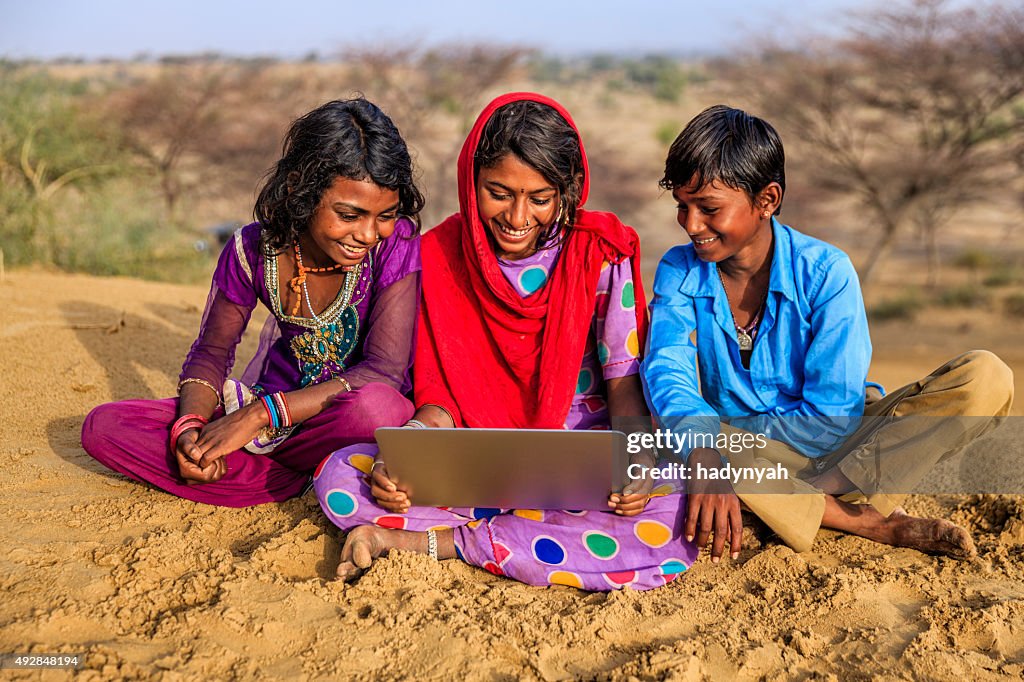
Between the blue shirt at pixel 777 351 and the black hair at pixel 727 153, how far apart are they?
22 cm

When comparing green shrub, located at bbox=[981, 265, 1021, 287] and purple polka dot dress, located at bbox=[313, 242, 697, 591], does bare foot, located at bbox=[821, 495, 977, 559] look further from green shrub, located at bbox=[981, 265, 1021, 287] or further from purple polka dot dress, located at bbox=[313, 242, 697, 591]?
green shrub, located at bbox=[981, 265, 1021, 287]

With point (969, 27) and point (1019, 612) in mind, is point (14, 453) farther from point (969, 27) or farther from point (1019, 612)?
point (969, 27)

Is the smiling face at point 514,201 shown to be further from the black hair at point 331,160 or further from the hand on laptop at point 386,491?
the hand on laptop at point 386,491

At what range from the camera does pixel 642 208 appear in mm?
18156

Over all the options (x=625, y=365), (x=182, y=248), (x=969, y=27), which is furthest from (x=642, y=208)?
(x=625, y=365)

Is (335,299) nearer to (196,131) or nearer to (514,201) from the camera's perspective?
(514,201)

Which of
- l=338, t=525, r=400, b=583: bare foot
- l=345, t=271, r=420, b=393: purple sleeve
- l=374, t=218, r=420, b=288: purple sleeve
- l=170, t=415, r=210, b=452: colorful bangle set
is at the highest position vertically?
l=374, t=218, r=420, b=288: purple sleeve

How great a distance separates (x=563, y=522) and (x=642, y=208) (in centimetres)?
1589

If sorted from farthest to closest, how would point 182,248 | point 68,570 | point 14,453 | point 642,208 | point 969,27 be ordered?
point 642,208 < point 969,27 < point 182,248 < point 14,453 < point 68,570

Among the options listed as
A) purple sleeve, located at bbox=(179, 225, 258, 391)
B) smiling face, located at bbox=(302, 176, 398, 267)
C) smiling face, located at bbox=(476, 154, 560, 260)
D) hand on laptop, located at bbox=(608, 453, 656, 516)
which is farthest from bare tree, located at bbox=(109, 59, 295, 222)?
hand on laptop, located at bbox=(608, 453, 656, 516)

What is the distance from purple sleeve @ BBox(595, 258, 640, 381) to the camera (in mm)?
3002

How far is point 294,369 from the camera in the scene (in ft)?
10.9

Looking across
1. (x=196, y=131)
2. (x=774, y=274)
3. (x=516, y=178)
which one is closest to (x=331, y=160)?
(x=516, y=178)

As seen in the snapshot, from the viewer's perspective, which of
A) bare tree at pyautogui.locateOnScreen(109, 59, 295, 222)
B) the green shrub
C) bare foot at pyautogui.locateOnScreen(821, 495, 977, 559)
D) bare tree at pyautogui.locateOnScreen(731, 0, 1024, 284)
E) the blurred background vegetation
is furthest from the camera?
bare tree at pyautogui.locateOnScreen(109, 59, 295, 222)
